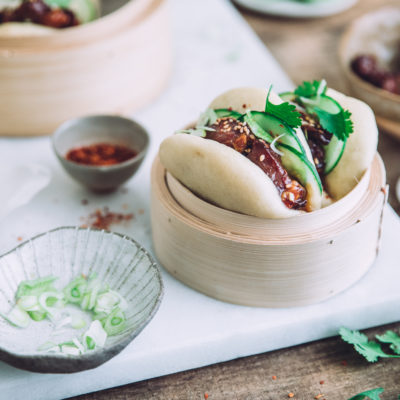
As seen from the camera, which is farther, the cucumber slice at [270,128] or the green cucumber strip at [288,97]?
the green cucumber strip at [288,97]

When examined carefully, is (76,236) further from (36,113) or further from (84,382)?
(36,113)

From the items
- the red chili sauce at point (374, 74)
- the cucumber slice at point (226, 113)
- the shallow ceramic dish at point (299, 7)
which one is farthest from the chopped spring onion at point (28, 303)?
the shallow ceramic dish at point (299, 7)

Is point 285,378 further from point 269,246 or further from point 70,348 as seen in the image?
point 70,348

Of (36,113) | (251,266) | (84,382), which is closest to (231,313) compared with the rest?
(251,266)

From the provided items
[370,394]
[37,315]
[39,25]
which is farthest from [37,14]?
[370,394]

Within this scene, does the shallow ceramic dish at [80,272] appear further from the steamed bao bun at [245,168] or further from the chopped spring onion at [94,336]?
the steamed bao bun at [245,168]

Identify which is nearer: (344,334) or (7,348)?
(7,348)

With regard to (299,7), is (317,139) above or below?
above
